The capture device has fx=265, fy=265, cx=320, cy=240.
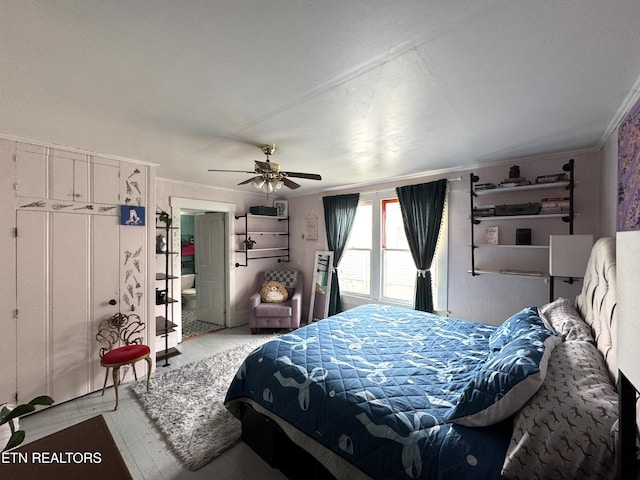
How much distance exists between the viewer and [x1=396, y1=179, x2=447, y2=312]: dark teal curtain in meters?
3.62

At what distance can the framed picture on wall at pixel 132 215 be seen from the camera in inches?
113

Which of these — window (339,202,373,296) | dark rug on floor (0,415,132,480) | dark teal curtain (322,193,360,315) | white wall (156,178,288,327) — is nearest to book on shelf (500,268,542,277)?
window (339,202,373,296)

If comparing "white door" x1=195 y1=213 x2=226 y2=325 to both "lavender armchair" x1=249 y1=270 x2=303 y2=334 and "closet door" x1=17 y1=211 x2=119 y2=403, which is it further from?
"closet door" x1=17 y1=211 x2=119 y2=403

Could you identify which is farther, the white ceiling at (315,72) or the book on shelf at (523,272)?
the book on shelf at (523,272)

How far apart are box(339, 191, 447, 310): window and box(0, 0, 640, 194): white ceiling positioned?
1.83m

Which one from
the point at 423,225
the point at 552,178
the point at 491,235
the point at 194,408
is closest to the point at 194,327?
the point at 194,408

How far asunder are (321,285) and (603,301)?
373 cm

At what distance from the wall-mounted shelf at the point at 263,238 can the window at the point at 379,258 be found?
1425 millimetres

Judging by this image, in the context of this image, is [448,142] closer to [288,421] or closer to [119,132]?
[288,421]

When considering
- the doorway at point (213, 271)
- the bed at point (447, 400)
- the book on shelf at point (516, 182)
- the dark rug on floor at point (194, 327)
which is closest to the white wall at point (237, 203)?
the doorway at point (213, 271)

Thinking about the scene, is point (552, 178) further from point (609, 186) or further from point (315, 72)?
point (315, 72)

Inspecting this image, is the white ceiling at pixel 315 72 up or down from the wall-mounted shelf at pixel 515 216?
up

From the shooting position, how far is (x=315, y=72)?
1433mm

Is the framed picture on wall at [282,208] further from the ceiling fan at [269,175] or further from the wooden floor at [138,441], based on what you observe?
the wooden floor at [138,441]
